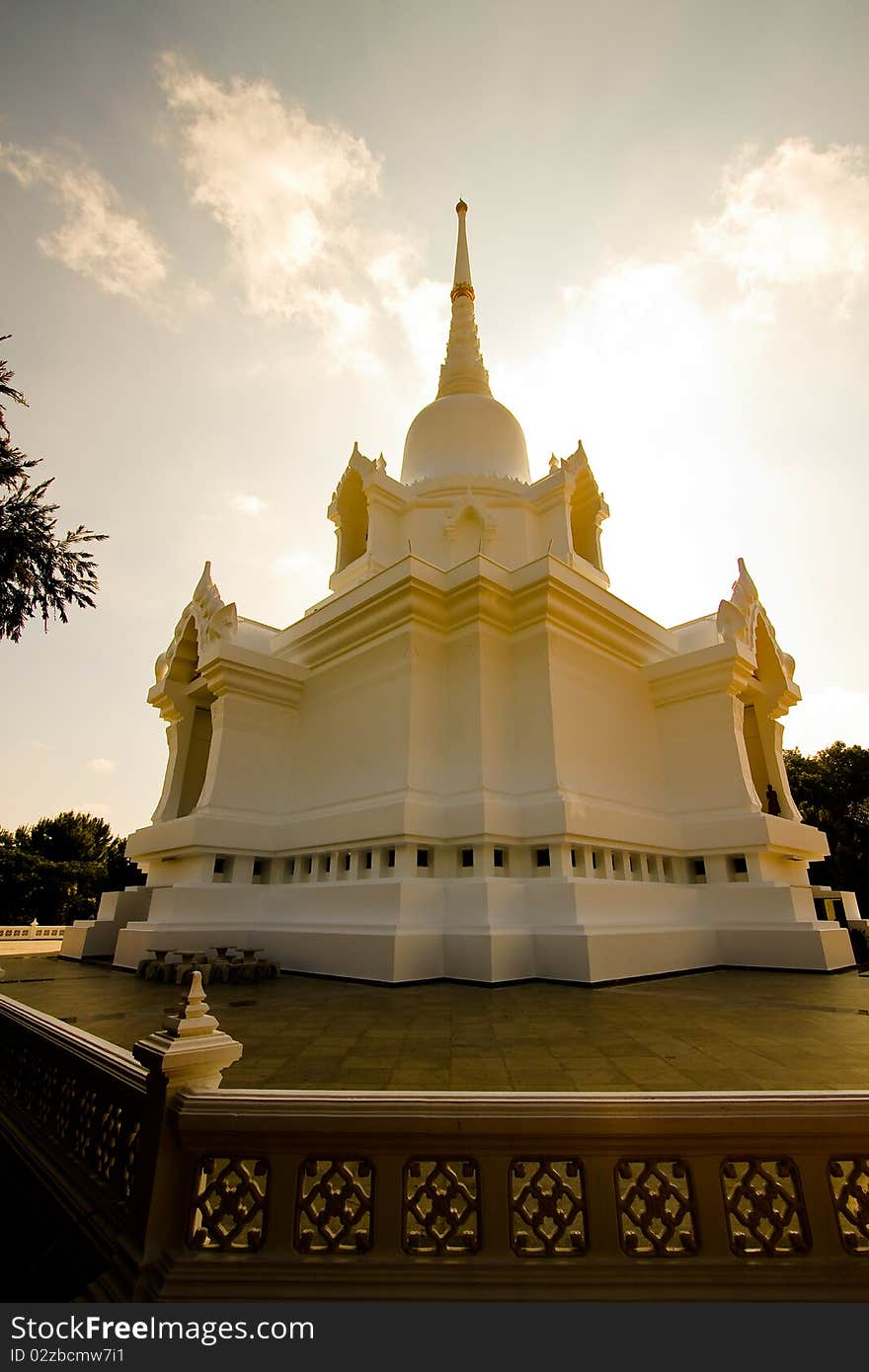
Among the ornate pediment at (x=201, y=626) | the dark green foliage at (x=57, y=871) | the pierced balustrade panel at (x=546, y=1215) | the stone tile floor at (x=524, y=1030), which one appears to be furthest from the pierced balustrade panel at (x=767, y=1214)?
the dark green foliage at (x=57, y=871)

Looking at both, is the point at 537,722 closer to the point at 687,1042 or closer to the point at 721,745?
the point at 721,745

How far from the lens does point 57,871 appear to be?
38.6 m

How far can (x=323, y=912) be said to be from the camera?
10.5 m

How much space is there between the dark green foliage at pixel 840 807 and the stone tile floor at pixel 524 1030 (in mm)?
22880

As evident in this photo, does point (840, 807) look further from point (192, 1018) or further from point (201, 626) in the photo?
point (192, 1018)

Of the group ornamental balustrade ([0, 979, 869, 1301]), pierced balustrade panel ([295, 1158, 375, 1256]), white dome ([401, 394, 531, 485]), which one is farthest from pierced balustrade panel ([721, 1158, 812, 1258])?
white dome ([401, 394, 531, 485])

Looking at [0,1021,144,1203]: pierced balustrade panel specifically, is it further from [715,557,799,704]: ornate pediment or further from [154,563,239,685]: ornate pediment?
[715,557,799,704]: ornate pediment

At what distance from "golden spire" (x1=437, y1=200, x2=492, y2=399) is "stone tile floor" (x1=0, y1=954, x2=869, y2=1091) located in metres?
18.2

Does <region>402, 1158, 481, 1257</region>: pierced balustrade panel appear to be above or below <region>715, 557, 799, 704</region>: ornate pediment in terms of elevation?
below

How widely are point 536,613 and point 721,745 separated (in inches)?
192

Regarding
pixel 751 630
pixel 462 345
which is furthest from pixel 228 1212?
pixel 462 345

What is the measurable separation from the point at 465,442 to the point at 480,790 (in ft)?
40.1

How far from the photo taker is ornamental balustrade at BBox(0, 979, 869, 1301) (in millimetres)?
2188

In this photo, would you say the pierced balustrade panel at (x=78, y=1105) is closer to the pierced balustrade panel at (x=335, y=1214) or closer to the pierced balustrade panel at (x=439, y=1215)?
the pierced balustrade panel at (x=335, y=1214)
